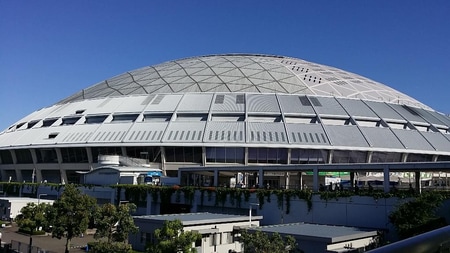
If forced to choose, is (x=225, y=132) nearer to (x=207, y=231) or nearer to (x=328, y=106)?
(x=328, y=106)

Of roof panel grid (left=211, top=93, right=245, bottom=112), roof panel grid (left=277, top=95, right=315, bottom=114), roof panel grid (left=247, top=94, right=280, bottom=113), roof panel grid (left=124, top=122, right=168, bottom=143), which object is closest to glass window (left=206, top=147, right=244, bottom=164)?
roof panel grid (left=124, top=122, right=168, bottom=143)

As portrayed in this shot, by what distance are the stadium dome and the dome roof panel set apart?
0.62ft

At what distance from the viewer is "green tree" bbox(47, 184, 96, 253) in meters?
26.2

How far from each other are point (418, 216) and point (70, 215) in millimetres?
20874

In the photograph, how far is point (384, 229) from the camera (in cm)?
2655

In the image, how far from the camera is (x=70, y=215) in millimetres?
26625

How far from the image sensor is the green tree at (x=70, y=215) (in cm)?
2625

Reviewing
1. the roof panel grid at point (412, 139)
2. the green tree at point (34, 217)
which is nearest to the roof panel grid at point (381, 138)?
the roof panel grid at point (412, 139)

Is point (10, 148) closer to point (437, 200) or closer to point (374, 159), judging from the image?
point (374, 159)

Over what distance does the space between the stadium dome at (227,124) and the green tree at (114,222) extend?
21553 mm

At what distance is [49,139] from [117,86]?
1605 cm

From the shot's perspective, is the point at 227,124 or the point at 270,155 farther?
the point at 227,124

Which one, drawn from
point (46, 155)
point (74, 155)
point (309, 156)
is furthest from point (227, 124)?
point (46, 155)

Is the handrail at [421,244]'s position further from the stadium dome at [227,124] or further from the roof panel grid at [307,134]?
Answer: the roof panel grid at [307,134]
